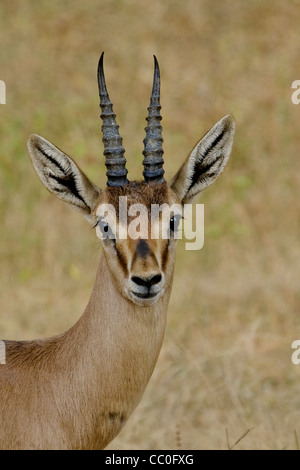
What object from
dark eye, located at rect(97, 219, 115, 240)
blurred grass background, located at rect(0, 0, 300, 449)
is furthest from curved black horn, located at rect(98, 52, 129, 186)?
blurred grass background, located at rect(0, 0, 300, 449)

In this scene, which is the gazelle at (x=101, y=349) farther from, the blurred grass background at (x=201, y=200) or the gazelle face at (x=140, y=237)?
the blurred grass background at (x=201, y=200)

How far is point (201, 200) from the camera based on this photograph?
1320 cm

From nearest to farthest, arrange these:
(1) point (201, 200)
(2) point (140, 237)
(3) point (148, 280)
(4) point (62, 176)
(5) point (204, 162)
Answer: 1. (3) point (148, 280)
2. (2) point (140, 237)
3. (4) point (62, 176)
4. (5) point (204, 162)
5. (1) point (201, 200)

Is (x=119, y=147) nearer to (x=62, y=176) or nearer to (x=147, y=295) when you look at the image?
(x=62, y=176)

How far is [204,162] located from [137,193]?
2.21ft

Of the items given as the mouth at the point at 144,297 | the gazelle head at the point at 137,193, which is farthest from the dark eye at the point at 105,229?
the mouth at the point at 144,297

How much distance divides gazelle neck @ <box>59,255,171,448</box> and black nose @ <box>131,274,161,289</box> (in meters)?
0.40

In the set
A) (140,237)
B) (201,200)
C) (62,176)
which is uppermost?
(201,200)

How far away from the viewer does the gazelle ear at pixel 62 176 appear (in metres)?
5.69

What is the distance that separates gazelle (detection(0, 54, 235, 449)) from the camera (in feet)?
17.6

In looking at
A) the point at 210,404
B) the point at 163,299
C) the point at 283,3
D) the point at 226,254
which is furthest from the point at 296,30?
the point at 163,299

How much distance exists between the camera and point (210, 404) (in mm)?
9203

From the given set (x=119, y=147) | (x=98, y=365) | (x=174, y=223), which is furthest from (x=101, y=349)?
(x=119, y=147)

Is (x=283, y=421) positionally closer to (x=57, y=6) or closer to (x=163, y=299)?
(x=163, y=299)
